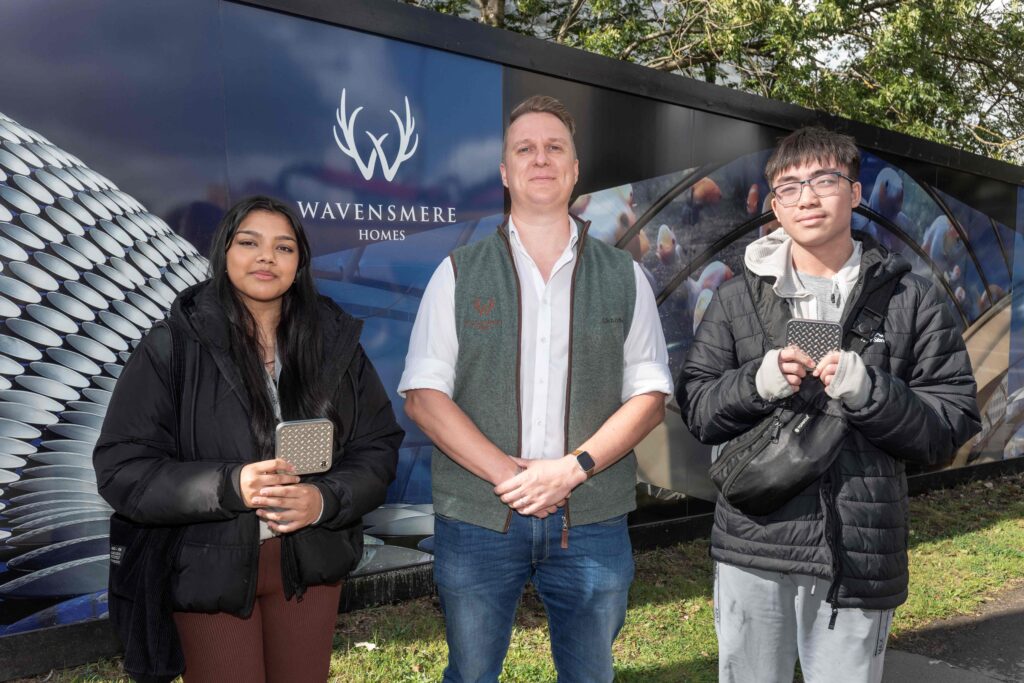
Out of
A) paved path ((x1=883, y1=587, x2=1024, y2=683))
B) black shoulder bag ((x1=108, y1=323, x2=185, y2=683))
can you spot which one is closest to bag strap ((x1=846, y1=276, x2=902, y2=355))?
black shoulder bag ((x1=108, y1=323, x2=185, y2=683))

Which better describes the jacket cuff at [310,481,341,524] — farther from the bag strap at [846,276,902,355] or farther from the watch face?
the bag strap at [846,276,902,355]

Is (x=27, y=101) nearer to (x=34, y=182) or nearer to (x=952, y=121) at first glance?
(x=34, y=182)

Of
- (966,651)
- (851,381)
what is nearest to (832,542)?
(851,381)

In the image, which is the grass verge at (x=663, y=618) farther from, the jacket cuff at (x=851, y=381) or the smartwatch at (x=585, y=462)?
the jacket cuff at (x=851, y=381)

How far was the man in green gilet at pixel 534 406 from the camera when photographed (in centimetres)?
216

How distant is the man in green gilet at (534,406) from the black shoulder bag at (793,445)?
0.30m

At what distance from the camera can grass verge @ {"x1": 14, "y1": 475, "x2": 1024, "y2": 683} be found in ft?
11.2

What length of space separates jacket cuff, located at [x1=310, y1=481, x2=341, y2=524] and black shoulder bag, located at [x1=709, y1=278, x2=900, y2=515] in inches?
43.4

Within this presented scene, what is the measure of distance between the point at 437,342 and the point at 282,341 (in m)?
0.43

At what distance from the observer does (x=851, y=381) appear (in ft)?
6.49

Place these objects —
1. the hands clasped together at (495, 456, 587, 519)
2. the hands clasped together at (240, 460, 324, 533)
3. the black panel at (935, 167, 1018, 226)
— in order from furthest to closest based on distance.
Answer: the black panel at (935, 167, 1018, 226) < the hands clasped together at (495, 456, 587, 519) < the hands clasped together at (240, 460, 324, 533)

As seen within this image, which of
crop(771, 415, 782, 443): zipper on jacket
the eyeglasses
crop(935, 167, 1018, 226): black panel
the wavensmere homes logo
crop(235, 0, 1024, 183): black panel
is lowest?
crop(771, 415, 782, 443): zipper on jacket

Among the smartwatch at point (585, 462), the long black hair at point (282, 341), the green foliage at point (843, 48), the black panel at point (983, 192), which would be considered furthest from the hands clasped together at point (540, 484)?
the green foliage at point (843, 48)

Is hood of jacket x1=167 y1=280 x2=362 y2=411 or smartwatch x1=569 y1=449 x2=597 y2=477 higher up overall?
hood of jacket x1=167 y1=280 x2=362 y2=411
